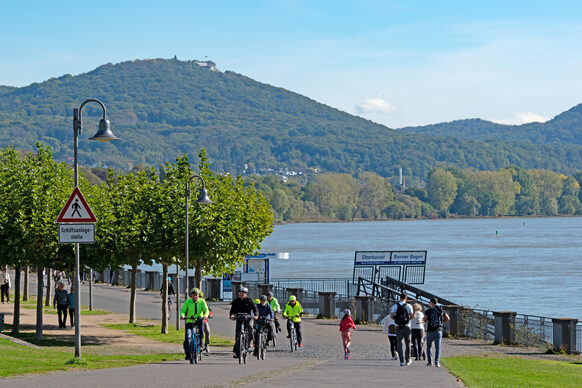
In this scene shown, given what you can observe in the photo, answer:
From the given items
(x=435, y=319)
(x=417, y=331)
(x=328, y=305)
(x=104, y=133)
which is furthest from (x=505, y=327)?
(x=104, y=133)

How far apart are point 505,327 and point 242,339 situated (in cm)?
1069

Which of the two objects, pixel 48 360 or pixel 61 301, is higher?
pixel 61 301

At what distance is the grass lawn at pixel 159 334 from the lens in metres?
27.6

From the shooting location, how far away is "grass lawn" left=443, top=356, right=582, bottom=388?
1700 cm

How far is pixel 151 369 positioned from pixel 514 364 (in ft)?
28.9

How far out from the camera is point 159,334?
29.9 m

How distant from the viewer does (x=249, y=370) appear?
18422 millimetres

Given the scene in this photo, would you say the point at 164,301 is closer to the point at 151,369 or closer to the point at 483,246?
the point at 151,369

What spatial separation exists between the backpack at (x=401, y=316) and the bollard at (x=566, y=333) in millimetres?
6651

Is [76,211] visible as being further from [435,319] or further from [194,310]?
[435,319]

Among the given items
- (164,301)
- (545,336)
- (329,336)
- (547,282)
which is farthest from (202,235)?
(547,282)

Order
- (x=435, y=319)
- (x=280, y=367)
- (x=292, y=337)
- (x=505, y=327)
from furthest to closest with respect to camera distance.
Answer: (x=505, y=327) < (x=292, y=337) < (x=435, y=319) < (x=280, y=367)

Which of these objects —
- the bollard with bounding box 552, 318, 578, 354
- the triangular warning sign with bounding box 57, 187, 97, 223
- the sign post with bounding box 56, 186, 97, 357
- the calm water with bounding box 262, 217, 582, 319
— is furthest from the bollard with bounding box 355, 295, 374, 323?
the triangular warning sign with bounding box 57, 187, 97, 223

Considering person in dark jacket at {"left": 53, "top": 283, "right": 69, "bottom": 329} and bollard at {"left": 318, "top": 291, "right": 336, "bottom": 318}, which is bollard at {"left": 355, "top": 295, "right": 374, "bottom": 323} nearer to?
bollard at {"left": 318, "top": 291, "right": 336, "bottom": 318}
